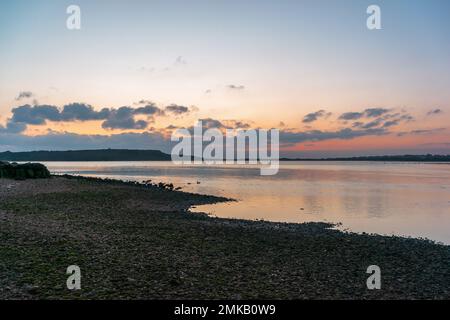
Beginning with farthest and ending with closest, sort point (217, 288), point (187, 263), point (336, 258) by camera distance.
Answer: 1. point (336, 258)
2. point (187, 263)
3. point (217, 288)

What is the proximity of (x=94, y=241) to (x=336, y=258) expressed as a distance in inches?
447

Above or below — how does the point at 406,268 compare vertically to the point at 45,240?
below

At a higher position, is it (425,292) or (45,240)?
(45,240)

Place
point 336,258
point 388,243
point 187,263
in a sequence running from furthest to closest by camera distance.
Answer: point 388,243 → point 336,258 → point 187,263

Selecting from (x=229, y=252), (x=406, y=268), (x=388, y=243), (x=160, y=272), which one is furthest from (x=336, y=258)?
(x=160, y=272)

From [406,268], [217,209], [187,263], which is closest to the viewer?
[187,263]

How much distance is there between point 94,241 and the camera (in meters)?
18.5
